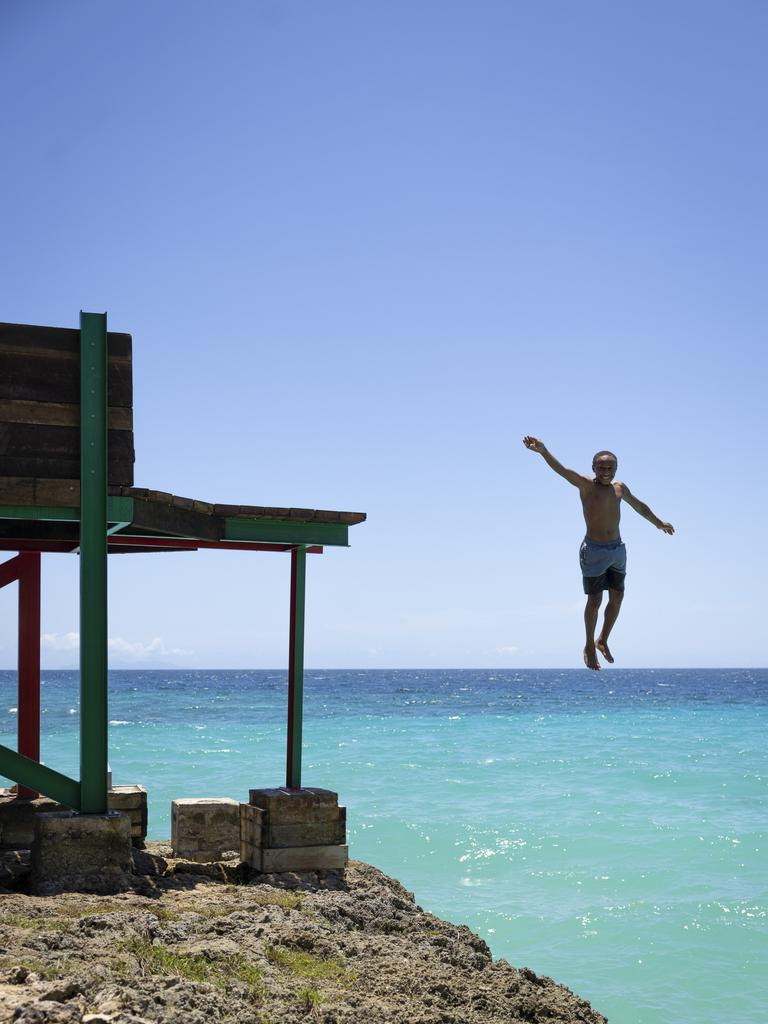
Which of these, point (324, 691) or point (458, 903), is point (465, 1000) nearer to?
point (458, 903)

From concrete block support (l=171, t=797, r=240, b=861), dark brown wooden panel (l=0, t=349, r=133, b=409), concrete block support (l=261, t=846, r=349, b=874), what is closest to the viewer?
dark brown wooden panel (l=0, t=349, r=133, b=409)

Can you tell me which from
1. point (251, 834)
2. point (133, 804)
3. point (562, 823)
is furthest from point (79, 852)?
point (562, 823)

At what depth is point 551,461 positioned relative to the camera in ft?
20.8

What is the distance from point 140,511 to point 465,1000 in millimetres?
4304

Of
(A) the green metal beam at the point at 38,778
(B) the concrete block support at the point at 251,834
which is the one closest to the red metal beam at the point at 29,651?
(B) the concrete block support at the point at 251,834

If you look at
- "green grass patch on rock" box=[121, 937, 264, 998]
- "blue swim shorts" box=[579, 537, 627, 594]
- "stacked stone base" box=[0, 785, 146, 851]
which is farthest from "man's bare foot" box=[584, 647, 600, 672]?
"stacked stone base" box=[0, 785, 146, 851]

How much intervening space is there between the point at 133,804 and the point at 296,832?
1.88m

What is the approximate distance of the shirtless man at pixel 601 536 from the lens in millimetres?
6344

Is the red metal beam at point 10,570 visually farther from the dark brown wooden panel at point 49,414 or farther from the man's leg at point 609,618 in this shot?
the man's leg at point 609,618

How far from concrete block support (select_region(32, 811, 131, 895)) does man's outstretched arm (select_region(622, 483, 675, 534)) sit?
15.3 ft

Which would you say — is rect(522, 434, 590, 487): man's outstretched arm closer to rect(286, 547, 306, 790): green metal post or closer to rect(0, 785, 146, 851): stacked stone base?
rect(286, 547, 306, 790): green metal post

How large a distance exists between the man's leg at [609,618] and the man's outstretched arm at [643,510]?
0.54 meters

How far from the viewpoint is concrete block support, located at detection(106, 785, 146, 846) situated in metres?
10.6

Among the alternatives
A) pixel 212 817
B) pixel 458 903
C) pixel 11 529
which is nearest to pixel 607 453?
pixel 11 529
